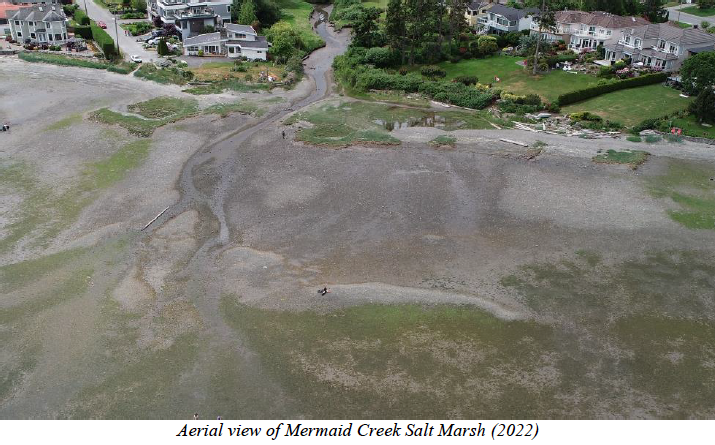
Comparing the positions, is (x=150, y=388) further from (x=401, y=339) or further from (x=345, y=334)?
(x=401, y=339)

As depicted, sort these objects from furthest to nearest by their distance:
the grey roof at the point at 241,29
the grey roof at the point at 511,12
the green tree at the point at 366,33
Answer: the grey roof at the point at 511,12, the green tree at the point at 366,33, the grey roof at the point at 241,29

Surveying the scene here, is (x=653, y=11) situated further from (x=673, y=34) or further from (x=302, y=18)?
(x=302, y=18)

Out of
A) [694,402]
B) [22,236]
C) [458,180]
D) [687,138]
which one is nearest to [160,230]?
[22,236]

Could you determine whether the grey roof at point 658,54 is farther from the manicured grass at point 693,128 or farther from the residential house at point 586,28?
the manicured grass at point 693,128

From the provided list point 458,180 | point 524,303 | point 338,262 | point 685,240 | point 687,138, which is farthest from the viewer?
point 687,138

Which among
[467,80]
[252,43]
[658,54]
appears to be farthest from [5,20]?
[658,54]

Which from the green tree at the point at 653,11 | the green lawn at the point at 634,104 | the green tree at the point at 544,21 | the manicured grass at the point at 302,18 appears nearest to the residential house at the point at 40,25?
the manicured grass at the point at 302,18
